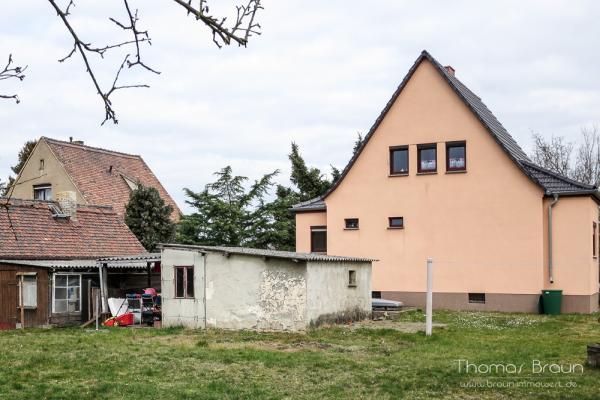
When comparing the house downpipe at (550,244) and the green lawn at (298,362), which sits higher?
the house downpipe at (550,244)

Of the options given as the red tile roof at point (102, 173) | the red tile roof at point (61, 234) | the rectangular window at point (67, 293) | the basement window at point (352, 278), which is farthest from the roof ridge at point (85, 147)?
the basement window at point (352, 278)

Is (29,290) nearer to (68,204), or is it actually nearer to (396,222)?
(68,204)

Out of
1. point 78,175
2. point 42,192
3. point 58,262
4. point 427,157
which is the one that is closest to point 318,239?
point 427,157

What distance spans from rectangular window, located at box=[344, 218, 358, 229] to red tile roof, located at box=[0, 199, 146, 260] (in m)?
9.22

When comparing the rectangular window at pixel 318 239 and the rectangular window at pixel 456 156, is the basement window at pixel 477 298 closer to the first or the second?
the rectangular window at pixel 456 156

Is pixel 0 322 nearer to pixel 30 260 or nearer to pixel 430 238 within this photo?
pixel 30 260

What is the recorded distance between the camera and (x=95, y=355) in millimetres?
14859

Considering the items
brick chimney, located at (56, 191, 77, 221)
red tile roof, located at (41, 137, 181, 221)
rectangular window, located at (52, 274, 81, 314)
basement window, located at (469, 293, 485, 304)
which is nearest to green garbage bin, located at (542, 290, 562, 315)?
basement window, located at (469, 293, 485, 304)

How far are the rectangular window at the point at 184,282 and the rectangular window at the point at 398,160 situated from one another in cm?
981

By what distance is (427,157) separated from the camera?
2641 centimetres

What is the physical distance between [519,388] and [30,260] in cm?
1951

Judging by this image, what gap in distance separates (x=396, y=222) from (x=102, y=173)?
19948 mm

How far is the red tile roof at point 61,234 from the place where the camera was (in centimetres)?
2538

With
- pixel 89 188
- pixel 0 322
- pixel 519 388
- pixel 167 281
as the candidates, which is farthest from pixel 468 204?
pixel 89 188
